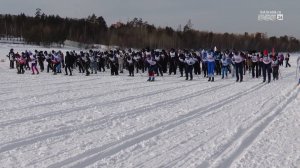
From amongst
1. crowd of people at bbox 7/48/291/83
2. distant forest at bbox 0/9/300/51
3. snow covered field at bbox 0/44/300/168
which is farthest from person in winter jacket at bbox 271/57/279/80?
distant forest at bbox 0/9/300/51

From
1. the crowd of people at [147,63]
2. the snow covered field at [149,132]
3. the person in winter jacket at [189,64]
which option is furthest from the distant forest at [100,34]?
Answer: the snow covered field at [149,132]

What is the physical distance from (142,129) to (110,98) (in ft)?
18.5

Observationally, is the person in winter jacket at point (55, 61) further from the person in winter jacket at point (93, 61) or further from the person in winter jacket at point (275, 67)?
the person in winter jacket at point (275, 67)

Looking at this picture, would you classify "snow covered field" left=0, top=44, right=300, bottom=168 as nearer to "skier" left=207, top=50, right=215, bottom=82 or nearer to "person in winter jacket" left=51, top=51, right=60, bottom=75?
"skier" left=207, top=50, right=215, bottom=82

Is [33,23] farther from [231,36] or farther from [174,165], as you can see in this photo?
[174,165]

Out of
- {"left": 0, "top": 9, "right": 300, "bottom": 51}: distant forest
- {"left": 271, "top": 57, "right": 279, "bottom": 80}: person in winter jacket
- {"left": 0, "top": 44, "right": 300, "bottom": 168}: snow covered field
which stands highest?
{"left": 0, "top": 9, "right": 300, "bottom": 51}: distant forest

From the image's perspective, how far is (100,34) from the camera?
130 m

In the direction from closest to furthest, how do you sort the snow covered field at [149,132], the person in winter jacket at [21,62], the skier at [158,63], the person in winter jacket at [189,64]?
the snow covered field at [149,132] → the person in winter jacket at [189,64] → the skier at [158,63] → the person in winter jacket at [21,62]

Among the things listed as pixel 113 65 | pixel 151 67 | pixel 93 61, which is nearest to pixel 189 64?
pixel 151 67

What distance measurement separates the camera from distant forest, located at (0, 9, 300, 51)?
105812 millimetres

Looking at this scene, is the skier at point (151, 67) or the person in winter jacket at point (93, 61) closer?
the skier at point (151, 67)

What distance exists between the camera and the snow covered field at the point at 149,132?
639 centimetres

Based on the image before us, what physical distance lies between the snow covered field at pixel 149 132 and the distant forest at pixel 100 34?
89.7 meters

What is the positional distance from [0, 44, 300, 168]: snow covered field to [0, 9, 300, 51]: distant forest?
294 feet
